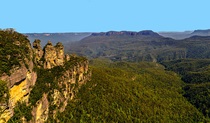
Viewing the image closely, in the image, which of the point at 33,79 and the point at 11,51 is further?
the point at 33,79

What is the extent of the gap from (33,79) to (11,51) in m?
16.5

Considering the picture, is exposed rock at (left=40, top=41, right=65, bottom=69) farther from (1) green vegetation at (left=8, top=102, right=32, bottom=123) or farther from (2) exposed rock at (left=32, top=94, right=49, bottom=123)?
(1) green vegetation at (left=8, top=102, right=32, bottom=123)

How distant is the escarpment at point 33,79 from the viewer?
216 ft

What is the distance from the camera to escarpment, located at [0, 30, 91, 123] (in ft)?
216

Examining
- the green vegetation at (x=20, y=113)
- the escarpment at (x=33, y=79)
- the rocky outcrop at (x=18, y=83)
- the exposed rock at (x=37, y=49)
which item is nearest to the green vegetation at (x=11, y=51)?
the escarpment at (x=33, y=79)

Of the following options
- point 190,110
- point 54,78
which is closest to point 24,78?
point 54,78

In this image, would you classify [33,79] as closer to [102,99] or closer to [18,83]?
[18,83]

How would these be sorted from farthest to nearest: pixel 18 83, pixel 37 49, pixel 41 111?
pixel 37 49 → pixel 41 111 → pixel 18 83

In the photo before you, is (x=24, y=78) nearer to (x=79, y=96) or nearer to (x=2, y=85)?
(x=2, y=85)

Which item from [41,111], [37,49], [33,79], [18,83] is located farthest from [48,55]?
[18,83]

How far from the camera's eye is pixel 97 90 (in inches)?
5032

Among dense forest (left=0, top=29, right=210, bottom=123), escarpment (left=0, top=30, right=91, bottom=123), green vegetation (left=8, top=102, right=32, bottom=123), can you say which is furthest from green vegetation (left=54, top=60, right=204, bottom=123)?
green vegetation (left=8, top=102, right=32, bottom=123)

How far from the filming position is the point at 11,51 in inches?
2800

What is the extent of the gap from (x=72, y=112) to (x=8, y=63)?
143 ft
